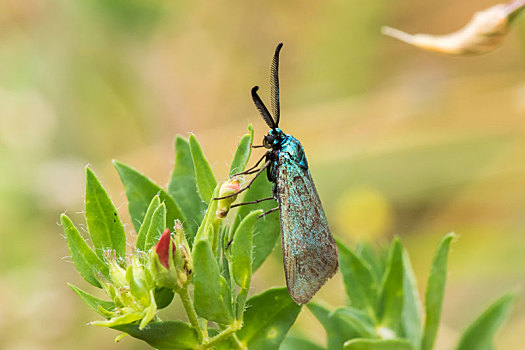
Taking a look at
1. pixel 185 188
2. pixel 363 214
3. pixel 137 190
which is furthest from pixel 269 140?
pixel 363 214

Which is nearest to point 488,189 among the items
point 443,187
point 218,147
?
point 443,187

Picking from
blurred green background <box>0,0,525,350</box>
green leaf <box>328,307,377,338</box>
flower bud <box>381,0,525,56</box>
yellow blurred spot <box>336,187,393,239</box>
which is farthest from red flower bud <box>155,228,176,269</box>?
yellow blurred spot <box>336,187,393,239</box>

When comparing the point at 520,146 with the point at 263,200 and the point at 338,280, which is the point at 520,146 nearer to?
the point at 338,280

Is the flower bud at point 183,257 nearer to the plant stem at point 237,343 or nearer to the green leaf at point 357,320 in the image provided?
the plant stem at point 237,343

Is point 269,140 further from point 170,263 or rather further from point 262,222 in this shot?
point 170,263

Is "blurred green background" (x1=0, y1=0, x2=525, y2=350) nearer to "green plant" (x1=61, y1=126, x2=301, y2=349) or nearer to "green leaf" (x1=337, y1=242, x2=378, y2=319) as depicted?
"green leaf" (x1=337, y1=242, x2=378, y2=319)

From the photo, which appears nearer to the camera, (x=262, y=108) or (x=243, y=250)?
(x=243, y=250)

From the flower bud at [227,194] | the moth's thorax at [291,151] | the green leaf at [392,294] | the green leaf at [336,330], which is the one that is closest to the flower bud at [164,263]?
the flower bud at [227,194]
